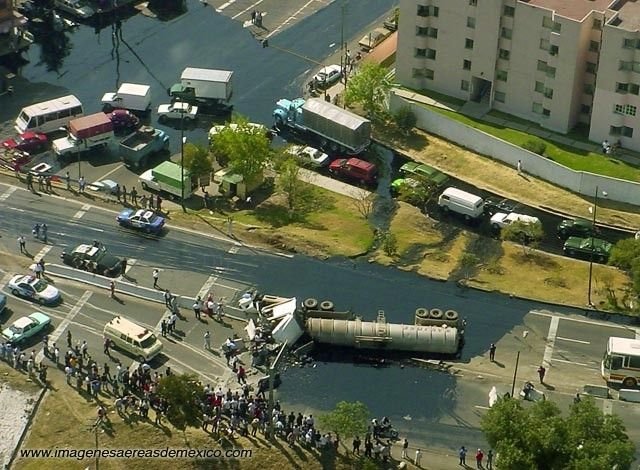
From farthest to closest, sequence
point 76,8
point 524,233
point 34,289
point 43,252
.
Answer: point 76,8
point 524,233
point 43,252
point 34,289

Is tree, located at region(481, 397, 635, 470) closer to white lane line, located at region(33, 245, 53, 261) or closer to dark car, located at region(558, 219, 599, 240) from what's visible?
dark car, located at region(558, 219, 599, 240)

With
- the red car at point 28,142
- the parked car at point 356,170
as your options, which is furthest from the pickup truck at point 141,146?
the parked car at point 356,170

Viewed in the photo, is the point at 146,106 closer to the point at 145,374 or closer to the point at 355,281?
the point at 355,281

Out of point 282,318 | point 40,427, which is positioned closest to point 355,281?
point 282,318

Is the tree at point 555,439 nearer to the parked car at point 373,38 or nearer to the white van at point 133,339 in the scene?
the white van at point 133,339

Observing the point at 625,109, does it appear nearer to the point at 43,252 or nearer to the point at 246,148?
the point at 246,148

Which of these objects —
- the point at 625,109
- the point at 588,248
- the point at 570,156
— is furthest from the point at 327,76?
the point at 588,248
